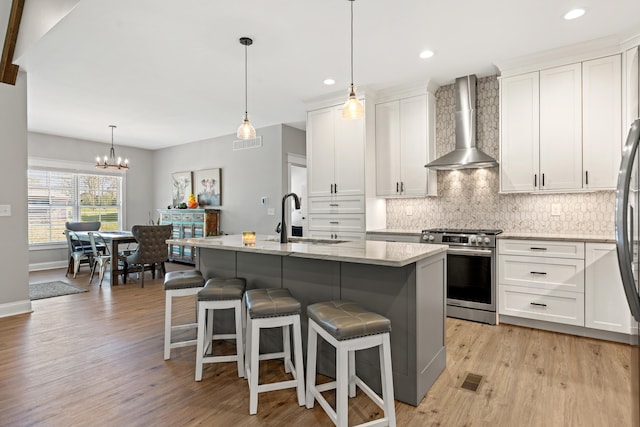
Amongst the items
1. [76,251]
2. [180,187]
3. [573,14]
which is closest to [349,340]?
[573,14]

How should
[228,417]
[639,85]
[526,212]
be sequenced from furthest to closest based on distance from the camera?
[526,212] < [639,85] < [228,417]

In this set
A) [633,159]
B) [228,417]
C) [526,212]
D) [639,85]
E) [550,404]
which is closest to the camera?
[633,159]

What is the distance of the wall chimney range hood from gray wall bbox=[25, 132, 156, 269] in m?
6.16

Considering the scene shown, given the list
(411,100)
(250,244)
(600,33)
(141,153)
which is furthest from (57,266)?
(600,33)

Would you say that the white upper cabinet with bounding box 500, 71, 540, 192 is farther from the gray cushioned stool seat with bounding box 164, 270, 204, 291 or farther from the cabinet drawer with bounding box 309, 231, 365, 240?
the gray cushioned stool seat with bounding box 164, 270, 204, 291

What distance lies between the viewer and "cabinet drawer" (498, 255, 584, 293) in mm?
3143

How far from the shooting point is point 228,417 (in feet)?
6.36

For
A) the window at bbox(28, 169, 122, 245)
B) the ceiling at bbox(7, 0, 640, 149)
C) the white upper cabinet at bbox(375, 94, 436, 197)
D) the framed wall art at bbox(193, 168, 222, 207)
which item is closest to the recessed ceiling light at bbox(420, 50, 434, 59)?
the ceiling at bbox(7, 0, 640, 149)

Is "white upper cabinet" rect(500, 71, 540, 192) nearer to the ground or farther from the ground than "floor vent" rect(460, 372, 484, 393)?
farther from the ground

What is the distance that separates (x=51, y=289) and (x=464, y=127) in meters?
6.06

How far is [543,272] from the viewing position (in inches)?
129

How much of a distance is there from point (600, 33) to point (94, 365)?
5031mm

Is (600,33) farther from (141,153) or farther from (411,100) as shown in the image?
(141,153)

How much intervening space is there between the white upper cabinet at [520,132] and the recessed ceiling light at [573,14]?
2.57ft
